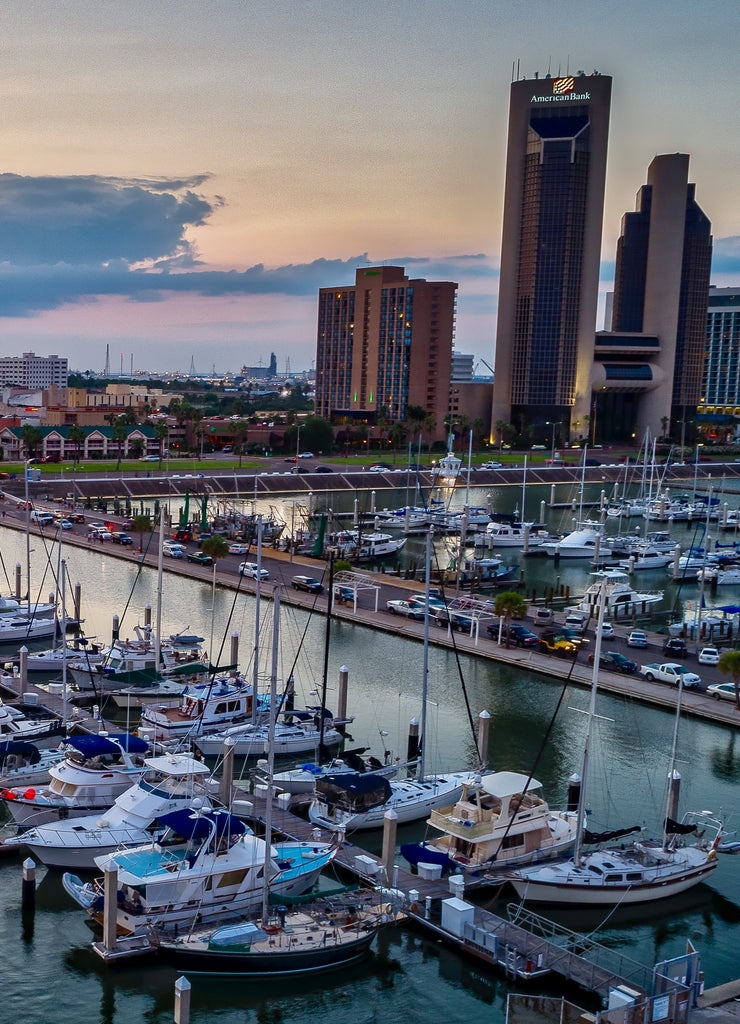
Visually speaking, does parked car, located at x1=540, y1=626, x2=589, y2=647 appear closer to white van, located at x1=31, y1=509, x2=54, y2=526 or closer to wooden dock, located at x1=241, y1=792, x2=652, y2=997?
wooden dock, located at x1=241, y1=792, x2=652, y2=997

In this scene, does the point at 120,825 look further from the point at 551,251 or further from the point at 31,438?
the point at 551,251

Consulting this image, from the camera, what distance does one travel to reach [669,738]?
3812cm

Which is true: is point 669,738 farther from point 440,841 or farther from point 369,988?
point 369,988

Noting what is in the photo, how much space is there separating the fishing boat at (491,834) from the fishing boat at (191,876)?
10.8 ft

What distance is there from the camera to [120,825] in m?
26.0

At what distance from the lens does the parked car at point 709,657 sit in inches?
1836

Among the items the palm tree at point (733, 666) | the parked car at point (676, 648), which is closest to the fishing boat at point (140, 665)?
the palm tree at point (733, 666)

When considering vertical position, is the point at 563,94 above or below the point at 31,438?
above

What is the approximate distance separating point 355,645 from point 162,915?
26764 millimetres

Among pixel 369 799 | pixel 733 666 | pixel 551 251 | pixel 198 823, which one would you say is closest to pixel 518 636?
pixel 733 666

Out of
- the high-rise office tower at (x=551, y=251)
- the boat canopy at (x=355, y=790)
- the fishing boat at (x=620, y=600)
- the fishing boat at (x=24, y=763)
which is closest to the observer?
the boat canopy at (x=355, y=790)

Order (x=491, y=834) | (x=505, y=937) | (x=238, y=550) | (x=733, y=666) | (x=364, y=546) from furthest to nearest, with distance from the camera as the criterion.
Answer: (x=364, y=546), (x=238, y=550), (x=733, y=666), (x=491, y=834), (x=505, y=937)

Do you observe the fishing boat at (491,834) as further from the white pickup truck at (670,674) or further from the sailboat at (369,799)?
the white pickup truck at (670,674)

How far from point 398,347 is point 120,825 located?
168 meters
